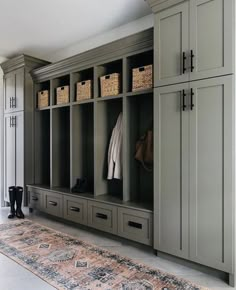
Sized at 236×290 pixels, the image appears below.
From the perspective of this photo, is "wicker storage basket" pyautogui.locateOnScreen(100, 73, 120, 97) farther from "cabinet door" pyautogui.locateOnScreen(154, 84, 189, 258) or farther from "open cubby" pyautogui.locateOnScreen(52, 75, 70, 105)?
"open cubby" pyautogui.locateOnScreen(52, 75, 70, 105)

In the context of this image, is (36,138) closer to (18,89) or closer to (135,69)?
(18,89)

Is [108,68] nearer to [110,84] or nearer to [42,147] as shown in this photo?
[110,84]

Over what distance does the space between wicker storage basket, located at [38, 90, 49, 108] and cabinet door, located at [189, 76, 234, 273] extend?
2.56m

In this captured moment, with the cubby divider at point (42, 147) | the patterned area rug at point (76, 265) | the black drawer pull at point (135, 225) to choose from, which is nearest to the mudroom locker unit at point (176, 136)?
the black drawer pull at point (135, 225)

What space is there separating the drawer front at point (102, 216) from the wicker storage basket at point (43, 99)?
1820 millimetres

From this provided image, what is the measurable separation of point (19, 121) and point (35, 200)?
132 centimetres

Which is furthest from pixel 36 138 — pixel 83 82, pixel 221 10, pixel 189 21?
pixel 221 10

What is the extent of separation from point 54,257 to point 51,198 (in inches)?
51.5

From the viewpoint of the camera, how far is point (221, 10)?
1989 mm

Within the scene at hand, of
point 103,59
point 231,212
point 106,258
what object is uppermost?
point 103,59

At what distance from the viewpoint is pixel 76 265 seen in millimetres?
2283

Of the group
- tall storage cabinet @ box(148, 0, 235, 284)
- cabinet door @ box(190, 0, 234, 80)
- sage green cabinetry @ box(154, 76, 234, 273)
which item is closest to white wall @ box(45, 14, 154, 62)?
tall storage cabinet @ box(148, 0, 235, 284)

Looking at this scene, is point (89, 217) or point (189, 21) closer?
point (189, 21)

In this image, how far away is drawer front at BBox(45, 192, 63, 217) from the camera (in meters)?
3.54
